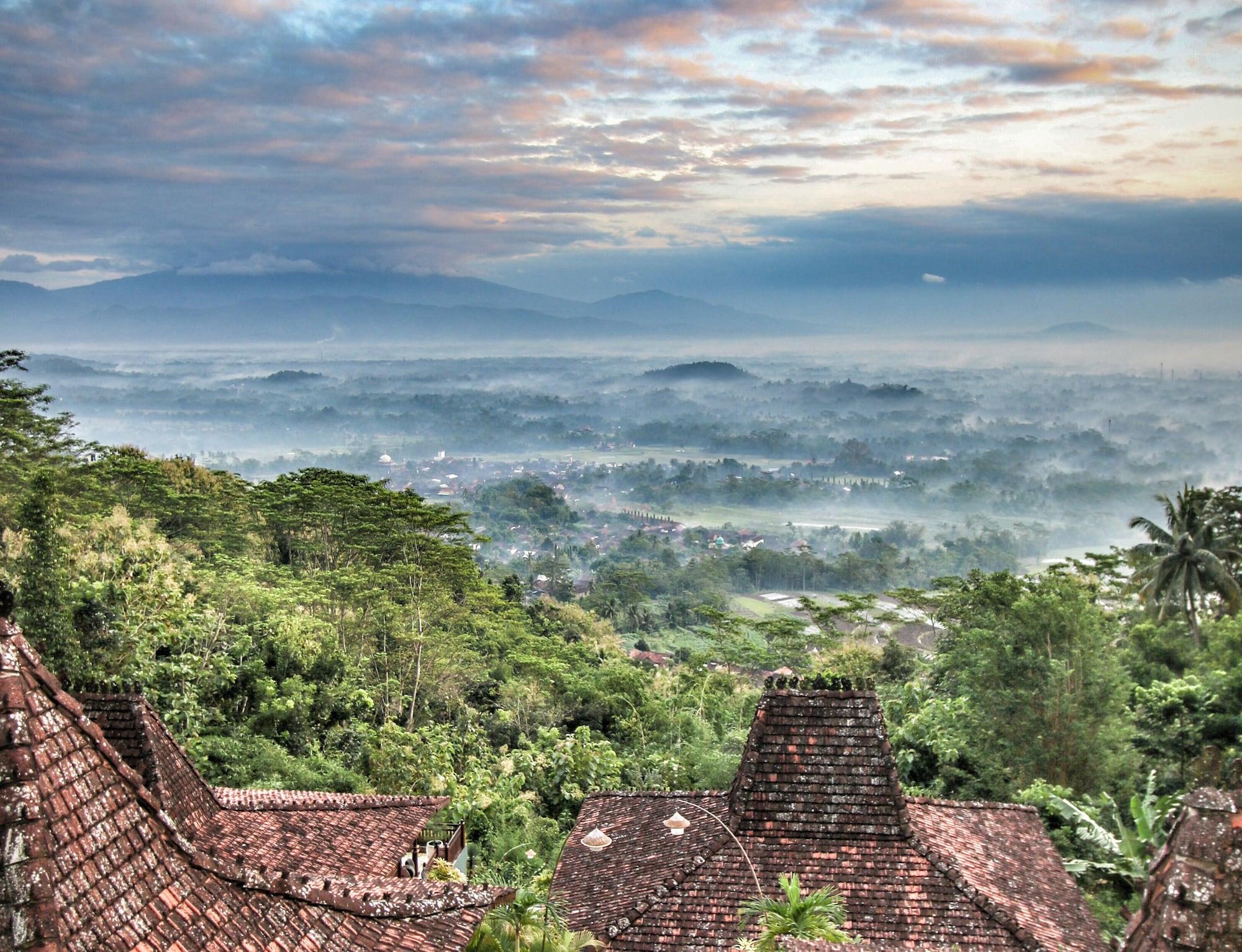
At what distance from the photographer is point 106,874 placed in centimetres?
450

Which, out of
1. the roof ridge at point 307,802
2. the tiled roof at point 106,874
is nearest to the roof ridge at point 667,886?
the roof ridge at point 307,802

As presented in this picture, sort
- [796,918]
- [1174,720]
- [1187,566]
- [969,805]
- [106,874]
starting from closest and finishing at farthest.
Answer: [106,874] → [796,918] → [969,805] → [1174,720] → [1187,566]

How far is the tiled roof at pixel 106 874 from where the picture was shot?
3.97 m

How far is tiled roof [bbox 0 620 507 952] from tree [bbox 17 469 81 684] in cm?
1736

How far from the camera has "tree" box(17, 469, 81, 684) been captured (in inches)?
840

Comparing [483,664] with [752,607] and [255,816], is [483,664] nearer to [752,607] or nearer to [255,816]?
[255,816]

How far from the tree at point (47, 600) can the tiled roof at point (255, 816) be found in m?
8.43

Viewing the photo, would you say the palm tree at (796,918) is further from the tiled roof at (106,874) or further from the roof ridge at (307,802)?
the roof ridge at (307,802)

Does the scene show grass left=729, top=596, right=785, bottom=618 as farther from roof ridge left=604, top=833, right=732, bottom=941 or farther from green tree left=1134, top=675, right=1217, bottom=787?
roof ridge left=604, top=833, right=732, bottom=941

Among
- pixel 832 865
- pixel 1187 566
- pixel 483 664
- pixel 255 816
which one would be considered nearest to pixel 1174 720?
pixel 1187 566

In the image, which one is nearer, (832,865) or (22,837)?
(22,837)

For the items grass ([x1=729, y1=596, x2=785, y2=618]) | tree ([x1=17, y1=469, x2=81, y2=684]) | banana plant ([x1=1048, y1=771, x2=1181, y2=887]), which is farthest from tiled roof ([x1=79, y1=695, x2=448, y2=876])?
grass ([x1=729, y1=596, x2=785, y2=618])

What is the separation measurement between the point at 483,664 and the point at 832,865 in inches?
1227

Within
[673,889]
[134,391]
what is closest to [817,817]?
[673,889]
